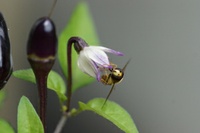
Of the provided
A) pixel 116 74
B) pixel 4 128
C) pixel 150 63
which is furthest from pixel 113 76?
pixel 150 63

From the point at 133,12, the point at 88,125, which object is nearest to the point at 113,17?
the point at 133,12

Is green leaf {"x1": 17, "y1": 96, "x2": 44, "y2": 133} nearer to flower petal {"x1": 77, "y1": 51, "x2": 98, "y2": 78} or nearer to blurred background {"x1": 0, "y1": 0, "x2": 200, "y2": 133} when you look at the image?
flower petal {"x1": 77, "y1": 51, "x2": 98, "y2": 78}

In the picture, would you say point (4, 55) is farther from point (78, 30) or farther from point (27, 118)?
point (78, 30)

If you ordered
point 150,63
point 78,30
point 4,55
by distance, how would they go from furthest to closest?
point 150,63 → point 78,30 → point 4,55

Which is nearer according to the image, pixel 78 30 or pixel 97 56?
pixel 97 56

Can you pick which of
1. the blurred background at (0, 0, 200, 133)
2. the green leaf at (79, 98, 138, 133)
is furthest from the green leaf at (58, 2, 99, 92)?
the blurred background at (0, 0, 200, 133)

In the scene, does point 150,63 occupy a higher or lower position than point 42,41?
lower

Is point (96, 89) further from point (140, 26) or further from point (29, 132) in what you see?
point (29, 132)
